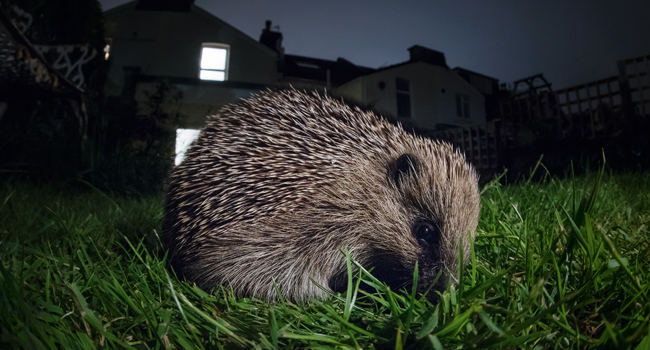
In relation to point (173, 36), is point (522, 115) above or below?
below

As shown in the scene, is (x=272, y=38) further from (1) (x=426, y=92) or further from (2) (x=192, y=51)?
(1) (x=426, y=92)

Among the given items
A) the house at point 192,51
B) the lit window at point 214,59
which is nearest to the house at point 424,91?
the house at point 192,51

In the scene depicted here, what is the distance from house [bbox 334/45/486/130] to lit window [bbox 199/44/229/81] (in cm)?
665

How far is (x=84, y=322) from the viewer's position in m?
1.22

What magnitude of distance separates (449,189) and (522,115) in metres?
13.5

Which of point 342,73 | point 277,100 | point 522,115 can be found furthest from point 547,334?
point 342,73

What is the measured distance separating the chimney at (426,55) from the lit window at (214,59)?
37.5 feet

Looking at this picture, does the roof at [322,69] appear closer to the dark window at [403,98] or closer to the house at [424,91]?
the house at [424,91]

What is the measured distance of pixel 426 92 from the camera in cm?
2077

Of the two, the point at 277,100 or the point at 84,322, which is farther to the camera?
the point at 277,100

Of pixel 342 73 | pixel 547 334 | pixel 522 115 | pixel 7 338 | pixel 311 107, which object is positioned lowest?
pixel 547 334

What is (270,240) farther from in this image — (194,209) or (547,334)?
(547,334)

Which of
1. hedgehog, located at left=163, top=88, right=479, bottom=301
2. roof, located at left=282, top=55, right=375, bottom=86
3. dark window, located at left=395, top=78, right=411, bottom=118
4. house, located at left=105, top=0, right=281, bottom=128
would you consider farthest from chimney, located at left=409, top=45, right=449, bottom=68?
hedgehog, located at left=163, top=88, right=479, bottom=301

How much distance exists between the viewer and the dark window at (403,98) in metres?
20.3
